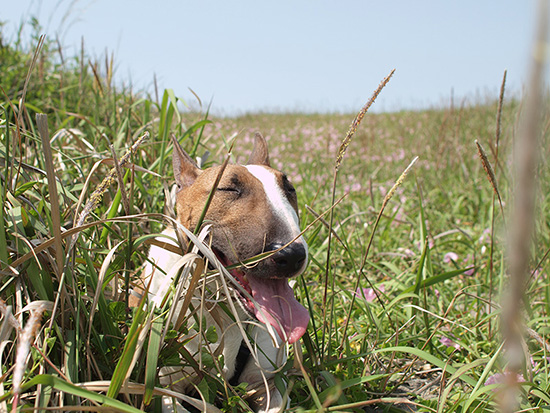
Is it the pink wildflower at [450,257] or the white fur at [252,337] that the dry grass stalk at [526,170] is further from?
the pink wildflower at [450,257]

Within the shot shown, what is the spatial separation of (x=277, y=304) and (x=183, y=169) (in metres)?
0.92

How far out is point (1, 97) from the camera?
3914 mm

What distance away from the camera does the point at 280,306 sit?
1.82 meters

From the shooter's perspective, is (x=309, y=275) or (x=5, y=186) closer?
(x=5, y=186)

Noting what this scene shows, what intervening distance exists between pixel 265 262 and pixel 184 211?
2.03 feet

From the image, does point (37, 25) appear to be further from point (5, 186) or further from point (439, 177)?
point (439, 177)

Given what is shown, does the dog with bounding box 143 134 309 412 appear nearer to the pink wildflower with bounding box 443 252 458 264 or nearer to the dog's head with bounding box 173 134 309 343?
the dog's head with bounding box 173 134 309 343

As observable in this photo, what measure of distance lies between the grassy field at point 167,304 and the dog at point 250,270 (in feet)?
0.39

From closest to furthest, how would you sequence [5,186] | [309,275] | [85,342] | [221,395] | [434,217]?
[85,342] → [5,186] → [221,395] → [309,275] → [434,217]

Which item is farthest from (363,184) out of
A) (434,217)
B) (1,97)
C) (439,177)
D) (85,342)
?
(85,342)

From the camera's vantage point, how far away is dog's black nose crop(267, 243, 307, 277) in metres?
1.72

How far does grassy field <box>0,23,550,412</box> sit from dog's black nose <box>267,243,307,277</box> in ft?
0.60

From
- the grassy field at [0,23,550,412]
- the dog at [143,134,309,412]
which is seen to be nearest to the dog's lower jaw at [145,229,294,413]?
the dog at [143,134,309,412]

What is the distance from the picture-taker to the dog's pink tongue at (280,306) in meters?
1.73
